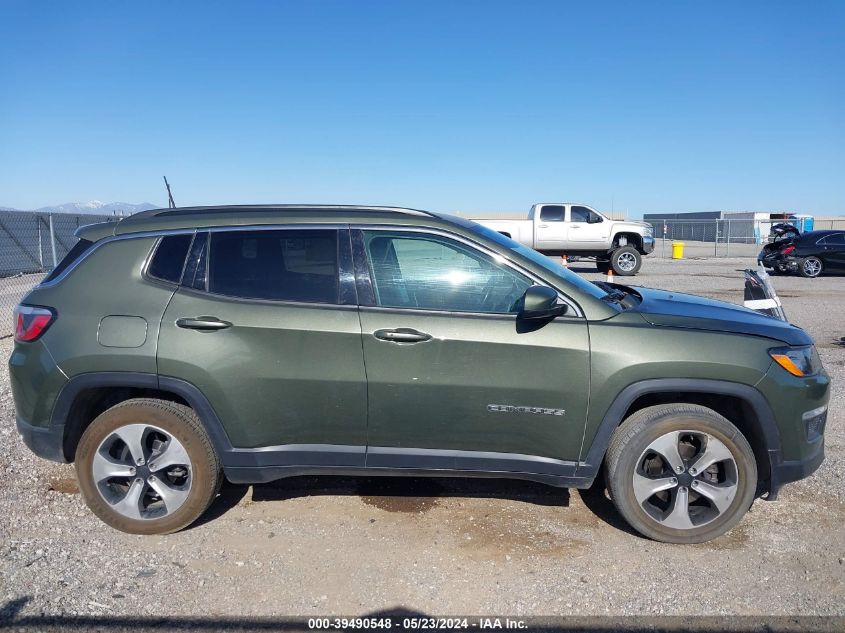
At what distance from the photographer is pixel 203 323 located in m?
3.55

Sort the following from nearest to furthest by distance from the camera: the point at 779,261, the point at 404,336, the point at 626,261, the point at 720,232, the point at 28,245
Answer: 1. the point at 404,336
2. the point at 28,245
3. the point at 779,261
4. the point at 626,261
5. the point at 720,232

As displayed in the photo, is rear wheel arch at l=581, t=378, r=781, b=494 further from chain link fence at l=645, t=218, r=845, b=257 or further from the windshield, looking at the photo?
chain link fence at l=645, t=218, r=845, b=257

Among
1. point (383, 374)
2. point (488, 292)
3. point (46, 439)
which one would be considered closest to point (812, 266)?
point (488, 292)

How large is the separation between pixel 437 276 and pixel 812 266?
1918 cm

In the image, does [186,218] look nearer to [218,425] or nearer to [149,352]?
[149,352]

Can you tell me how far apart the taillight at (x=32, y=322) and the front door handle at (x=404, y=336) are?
1.86 meters

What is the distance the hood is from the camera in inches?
141

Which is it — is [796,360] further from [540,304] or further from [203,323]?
[203,323]

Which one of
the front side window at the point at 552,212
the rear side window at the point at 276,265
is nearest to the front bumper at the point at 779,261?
the front side window at the point at 552,212

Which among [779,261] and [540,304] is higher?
[540,304]

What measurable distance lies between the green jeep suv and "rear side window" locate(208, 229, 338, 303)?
11 millimetres

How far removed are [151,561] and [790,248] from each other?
66.8 ft

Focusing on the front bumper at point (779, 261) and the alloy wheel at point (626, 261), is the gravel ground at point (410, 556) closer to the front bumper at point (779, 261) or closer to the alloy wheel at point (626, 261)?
the alloy wheel at point (626, 261)

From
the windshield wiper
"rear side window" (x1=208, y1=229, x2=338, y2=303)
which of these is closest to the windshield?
the windshield wiper
